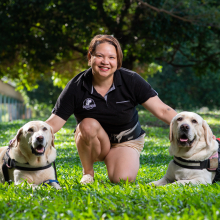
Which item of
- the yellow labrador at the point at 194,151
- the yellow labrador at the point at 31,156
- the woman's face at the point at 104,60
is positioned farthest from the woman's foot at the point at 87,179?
the woman's face at the point at 104,60

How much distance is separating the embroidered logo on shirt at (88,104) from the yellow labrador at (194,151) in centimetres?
109

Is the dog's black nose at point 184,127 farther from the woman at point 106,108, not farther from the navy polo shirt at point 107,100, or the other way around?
the navy polo shirt at point 107,100

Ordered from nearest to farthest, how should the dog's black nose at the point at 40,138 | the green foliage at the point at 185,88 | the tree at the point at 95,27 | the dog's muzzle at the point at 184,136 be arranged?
the dog's black nose at the point at 40,138 < the dog's muzzle at the point at 184,136 < the tree at the point at 95,27 < the green foliage at the point at 185,88

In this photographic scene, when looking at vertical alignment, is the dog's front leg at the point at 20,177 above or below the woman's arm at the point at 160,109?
below

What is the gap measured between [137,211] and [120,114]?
1.78 metres

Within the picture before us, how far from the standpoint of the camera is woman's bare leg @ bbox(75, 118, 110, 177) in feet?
13.7

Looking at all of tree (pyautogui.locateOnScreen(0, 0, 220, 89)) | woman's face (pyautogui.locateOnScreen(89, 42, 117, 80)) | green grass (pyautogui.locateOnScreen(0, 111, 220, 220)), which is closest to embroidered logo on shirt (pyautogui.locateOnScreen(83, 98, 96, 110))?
woman's face (pyautogui.locateOnScreen(89, 42, 117, 80))

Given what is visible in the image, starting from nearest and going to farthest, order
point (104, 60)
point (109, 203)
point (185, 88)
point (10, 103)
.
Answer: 1. point (109, 203)
2. point (104, 60)
3. point (10, 103)
4. point (185, 88)

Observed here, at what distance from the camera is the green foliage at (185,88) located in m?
31.4

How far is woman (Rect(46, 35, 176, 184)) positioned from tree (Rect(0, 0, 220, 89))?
864 centimetres

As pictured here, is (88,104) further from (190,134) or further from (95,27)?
(95,27)

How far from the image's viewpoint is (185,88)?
107 ft

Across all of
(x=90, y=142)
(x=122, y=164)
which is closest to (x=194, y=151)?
(x=122, y=164)

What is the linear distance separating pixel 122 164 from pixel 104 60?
1380mm
